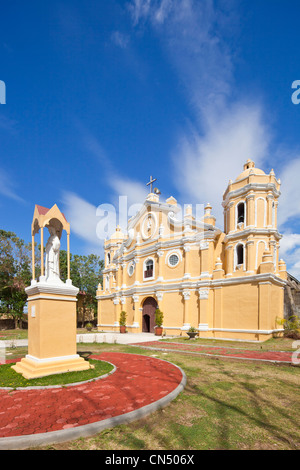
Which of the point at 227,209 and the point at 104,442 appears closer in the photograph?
the point at 104,442

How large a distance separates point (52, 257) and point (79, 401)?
14.2 ft

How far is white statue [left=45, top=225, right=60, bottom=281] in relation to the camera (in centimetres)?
762

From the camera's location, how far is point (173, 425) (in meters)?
3.93

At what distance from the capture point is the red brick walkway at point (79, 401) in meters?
3.77

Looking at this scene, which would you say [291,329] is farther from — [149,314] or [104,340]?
[104,340]

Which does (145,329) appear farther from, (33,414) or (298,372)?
(33,414)

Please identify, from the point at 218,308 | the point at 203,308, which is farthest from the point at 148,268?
the point at 218,308

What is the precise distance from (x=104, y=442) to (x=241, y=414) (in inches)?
100

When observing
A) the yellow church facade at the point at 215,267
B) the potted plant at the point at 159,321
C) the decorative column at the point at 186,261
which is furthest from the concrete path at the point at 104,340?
the decorative column at the point at 186,261

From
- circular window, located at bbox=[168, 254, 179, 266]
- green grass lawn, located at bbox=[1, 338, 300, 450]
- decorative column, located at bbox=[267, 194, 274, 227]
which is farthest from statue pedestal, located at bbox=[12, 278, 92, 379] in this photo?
decorative column, located at bbox=[267, 194, 274, 227]

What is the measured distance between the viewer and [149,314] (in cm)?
2248

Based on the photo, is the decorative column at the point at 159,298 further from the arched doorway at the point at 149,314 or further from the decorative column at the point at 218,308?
the decorative column at the point at 218,308

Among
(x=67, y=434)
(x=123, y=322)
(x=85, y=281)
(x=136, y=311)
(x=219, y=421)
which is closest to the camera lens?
(x=67, y=434)
